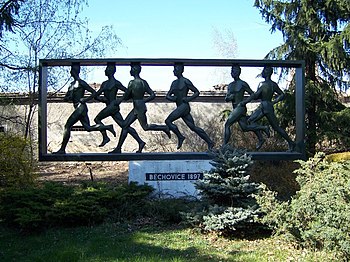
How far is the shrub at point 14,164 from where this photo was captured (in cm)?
884

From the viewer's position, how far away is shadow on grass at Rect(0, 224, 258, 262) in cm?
536

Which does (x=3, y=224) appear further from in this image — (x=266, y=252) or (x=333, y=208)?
(x=333, y=208)

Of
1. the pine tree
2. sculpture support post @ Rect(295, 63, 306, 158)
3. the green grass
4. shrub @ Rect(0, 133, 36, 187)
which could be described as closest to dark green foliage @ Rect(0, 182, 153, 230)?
the green grass

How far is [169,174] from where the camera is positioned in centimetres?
870

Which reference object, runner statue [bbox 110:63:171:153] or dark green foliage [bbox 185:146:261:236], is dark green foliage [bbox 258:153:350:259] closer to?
dark green foliage [bbox 185:146:261:236]

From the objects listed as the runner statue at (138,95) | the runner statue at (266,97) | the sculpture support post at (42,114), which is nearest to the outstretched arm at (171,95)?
the runner statue at (138,95)

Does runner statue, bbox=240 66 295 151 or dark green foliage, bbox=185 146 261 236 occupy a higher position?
runner statue, bbox=240 66 295 151

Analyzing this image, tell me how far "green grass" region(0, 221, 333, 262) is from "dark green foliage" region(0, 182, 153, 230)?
0.20 m

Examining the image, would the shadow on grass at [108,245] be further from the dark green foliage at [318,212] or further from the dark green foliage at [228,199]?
the dark green foliage at [318,212]

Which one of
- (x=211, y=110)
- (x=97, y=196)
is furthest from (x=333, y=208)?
(x=211, y=110)

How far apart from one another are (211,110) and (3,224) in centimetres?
965

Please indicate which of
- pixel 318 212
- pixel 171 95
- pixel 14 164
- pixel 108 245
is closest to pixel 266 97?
pixel 171 95

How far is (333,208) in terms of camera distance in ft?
15.5

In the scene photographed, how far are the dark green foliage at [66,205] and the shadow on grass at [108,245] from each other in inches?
8.3
